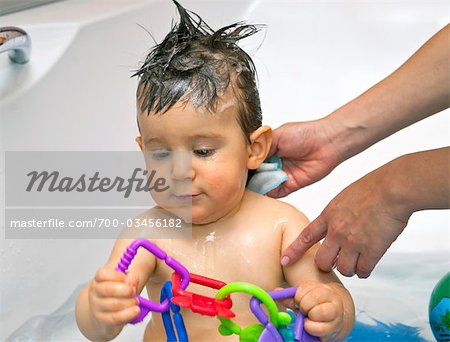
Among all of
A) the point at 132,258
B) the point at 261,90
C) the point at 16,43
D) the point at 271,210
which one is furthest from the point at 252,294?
the point at 261,90

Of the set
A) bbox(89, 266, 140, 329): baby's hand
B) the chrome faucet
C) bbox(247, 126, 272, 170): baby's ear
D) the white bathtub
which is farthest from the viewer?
the white bathtub

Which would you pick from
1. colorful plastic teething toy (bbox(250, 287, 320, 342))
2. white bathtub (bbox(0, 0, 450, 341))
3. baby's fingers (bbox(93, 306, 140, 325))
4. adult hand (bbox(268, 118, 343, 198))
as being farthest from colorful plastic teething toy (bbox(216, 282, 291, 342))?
white bathtub (bbox(0, 0, 450, 341))

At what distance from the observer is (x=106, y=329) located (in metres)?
0.99

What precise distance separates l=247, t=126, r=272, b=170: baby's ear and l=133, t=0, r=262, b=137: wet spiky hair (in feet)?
0.04

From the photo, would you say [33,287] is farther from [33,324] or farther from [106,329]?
[106,329]

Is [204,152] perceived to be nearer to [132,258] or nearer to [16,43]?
[132,258]

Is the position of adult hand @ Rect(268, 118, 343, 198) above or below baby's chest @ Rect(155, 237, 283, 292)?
above

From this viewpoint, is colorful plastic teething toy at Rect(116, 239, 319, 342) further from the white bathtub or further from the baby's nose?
the white bathtub

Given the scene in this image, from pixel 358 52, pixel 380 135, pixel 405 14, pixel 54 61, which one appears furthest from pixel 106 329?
pixel 405 14

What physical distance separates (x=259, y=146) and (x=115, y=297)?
0.34 m

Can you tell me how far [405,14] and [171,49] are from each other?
124cm

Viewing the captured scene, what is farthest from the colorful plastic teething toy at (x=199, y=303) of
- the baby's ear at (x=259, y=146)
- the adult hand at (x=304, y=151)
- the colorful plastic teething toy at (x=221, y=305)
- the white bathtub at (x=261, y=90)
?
the white bathtub at (x=261, y=90)

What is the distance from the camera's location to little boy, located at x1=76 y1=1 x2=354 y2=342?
1.04 metres

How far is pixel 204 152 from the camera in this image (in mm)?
1072
